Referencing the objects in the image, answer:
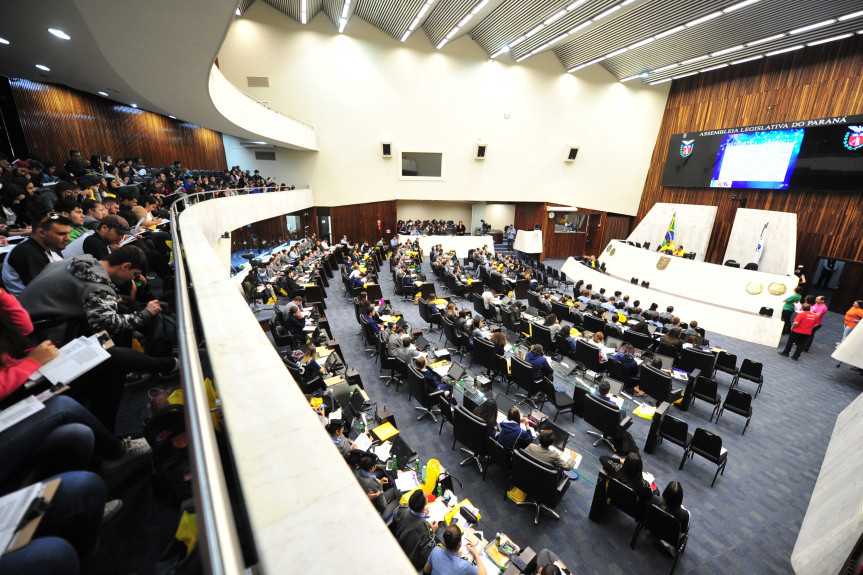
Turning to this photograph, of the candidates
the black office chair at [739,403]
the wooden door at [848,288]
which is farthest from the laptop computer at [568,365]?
the wooden door at [848,288]

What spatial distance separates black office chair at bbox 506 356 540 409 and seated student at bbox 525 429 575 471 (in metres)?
1.73

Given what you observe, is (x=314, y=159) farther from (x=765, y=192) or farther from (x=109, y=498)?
(x=765, y=192)

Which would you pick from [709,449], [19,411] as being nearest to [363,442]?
[19,411]

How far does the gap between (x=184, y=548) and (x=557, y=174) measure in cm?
2143

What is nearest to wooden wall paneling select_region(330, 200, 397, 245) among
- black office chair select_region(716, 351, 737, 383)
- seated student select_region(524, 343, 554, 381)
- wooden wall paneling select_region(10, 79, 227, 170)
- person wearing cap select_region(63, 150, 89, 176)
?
wooden wall paneling select_region(10, 79, 227, 170)

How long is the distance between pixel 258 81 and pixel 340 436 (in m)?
18.6

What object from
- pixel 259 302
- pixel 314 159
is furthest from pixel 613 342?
pixel 314 159

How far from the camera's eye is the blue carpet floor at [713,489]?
11.9ft

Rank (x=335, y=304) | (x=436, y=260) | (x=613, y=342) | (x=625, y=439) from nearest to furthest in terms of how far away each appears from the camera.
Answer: (x=625, y=439), (x=613, y=342), (x=335, y=304), (x=436, y=260)

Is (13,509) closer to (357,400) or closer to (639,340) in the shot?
(357,400)

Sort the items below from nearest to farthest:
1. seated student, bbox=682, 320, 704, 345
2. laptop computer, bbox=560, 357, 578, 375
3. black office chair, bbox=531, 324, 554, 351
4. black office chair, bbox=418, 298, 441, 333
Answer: laptop computer, bbox=560, 357, 578, 375 → seated student, bbox=682, 320, 704, 345 → black office chair, bbox=531, 324, 554, 351 → black office chair, bbox=418, 298, 441, 333

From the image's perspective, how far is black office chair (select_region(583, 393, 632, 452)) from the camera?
4.65 meters

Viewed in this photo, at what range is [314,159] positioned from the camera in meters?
17.8

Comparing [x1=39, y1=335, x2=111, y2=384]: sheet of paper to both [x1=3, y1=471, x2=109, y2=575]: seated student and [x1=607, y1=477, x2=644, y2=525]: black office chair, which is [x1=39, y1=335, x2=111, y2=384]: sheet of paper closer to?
[x1=3, y1=471, x2=109, y2=575]: seated student
